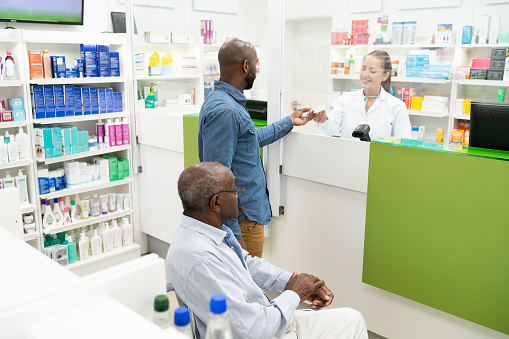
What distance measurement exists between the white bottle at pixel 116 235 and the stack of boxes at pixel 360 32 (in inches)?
108

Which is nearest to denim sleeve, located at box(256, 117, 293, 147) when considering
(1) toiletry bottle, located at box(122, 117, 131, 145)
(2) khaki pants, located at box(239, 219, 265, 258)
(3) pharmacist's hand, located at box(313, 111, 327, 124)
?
(3) pharmacist's hand, located at box(313, 111, 327, 124)

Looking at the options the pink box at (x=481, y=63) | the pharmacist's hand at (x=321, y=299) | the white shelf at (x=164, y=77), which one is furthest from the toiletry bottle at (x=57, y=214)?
the pink box at (x=481, y=63)

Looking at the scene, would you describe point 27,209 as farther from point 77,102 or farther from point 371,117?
point 371,117

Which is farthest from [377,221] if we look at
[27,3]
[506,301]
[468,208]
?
[27,3]

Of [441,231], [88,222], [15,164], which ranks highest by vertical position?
[15,164]

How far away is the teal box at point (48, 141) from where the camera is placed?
3.91 metres

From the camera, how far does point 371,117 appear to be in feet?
10.1

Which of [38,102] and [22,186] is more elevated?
[38,102]

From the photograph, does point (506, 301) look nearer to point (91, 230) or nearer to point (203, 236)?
point (203, 236)

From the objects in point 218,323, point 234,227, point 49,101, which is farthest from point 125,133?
point 218,323

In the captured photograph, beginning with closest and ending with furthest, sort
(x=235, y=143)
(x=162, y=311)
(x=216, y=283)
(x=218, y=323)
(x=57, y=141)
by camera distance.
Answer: (x=218, y=323) < (x=162, y=311) < (x=216, y=283) < (x=235, y=143) < (x=57, y=141)

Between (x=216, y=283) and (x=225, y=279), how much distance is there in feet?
0.17

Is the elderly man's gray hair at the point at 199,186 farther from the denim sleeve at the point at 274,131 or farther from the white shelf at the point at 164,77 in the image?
the white shelf at the point at 164,77

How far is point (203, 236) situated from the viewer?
1.92 metres
